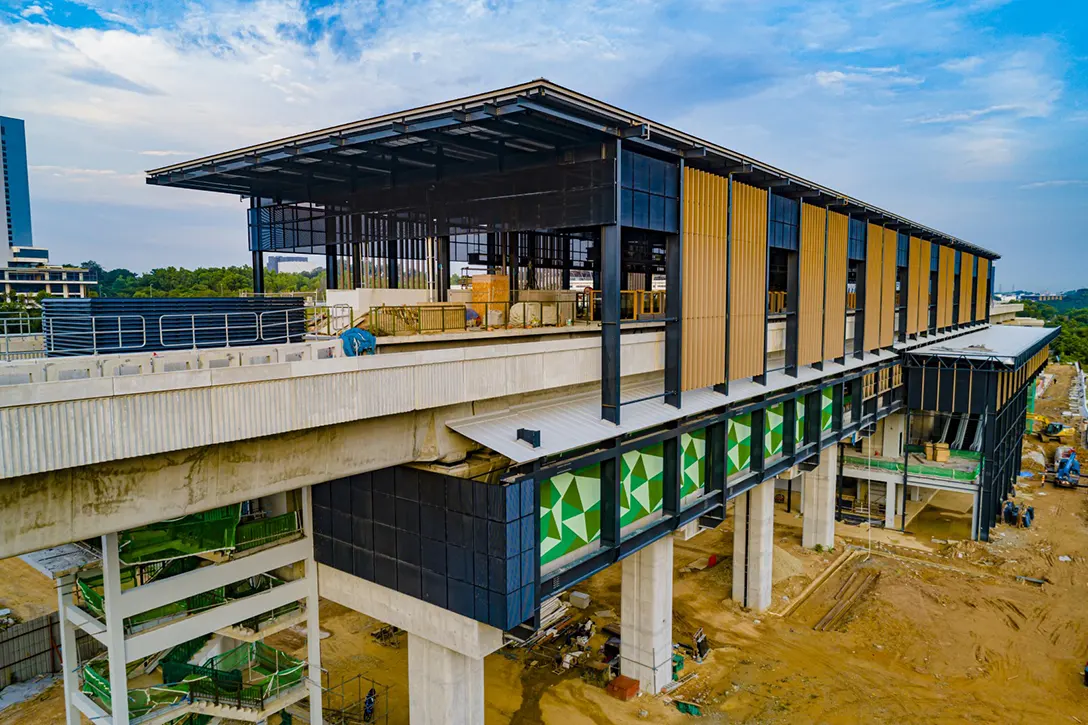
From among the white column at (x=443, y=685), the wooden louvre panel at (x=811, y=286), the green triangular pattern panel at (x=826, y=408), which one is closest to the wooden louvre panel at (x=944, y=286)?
the green triangular pattern panel at (x=826, y=408)

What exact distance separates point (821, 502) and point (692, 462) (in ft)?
61.8

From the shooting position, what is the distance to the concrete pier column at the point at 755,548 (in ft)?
105

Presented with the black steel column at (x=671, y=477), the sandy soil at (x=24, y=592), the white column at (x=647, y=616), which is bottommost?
the sandy soil at (x=24, y=592)

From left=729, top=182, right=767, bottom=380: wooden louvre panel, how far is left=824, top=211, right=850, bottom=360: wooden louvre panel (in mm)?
8064

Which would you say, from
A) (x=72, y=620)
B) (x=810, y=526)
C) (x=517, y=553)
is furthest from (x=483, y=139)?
(x=810, y=526)

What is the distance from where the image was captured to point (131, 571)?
1756 centimetres

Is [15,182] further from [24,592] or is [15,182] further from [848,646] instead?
[848,646]

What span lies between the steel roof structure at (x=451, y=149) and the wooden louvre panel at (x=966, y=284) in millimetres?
39440

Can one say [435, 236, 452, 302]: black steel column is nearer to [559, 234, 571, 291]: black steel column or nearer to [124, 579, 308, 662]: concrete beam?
[124, 579, 308, 662]: concrete beam

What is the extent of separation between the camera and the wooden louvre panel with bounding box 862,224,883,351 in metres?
38.4

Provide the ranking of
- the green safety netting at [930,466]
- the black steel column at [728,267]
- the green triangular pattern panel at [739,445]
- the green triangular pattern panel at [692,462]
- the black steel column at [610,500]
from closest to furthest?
the black steel column at [610,500] → the green triangular pattern panel at [692,462] → the black steel column at [728,267] → the green triangular pattern panel at [739,445] → the green safety netting at [930,466]

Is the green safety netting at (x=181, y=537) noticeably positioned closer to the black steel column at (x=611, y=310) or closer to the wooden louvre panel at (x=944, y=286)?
the black steel column at (x=611, y=310)

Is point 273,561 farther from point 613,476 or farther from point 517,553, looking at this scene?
point 613,476

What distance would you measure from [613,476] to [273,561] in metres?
10.4
